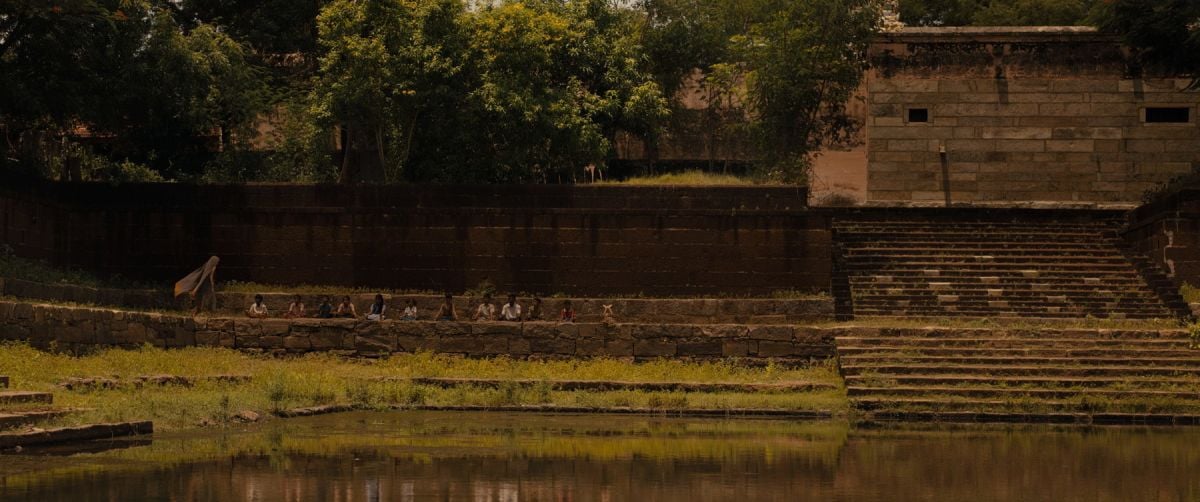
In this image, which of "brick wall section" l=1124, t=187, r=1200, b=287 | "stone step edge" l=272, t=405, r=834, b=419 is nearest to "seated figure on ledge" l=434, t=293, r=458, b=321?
"stone step edge" l=272, t=405, r=834, b=419

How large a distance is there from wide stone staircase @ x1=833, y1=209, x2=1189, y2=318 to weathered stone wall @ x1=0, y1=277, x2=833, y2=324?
0.99 metres

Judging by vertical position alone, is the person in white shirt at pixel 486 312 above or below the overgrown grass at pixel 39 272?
below

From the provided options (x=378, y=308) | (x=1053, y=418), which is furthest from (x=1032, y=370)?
(x=378, y=308)

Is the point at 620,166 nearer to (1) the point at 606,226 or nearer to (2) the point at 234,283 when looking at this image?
(1) the point at 606,226

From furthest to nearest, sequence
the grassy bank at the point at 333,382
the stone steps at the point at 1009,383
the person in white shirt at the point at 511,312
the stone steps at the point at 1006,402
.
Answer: the person in white shirt at the point at 511,312
the stone steps at the point at 1009,383
the stone steps at the point at 1006,402
the grassy bank at the point at 333,382

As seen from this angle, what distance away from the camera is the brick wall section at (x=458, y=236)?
1174 inches

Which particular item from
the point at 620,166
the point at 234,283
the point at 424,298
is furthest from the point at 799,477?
the point at 620,166

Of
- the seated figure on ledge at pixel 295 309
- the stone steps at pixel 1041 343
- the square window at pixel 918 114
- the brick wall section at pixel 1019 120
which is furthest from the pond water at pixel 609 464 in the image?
the square window at pixel 918 114

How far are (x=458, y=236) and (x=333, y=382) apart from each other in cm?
637

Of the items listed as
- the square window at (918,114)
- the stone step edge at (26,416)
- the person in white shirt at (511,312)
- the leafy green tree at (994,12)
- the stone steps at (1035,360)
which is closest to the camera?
the stone step edge at (26,416)

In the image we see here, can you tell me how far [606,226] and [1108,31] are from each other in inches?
458

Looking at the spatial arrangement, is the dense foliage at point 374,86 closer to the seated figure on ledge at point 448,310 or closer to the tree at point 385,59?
the tree at point 385,59

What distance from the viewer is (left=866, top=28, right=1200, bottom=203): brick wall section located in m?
34.2

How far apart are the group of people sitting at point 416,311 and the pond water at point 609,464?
727cm
